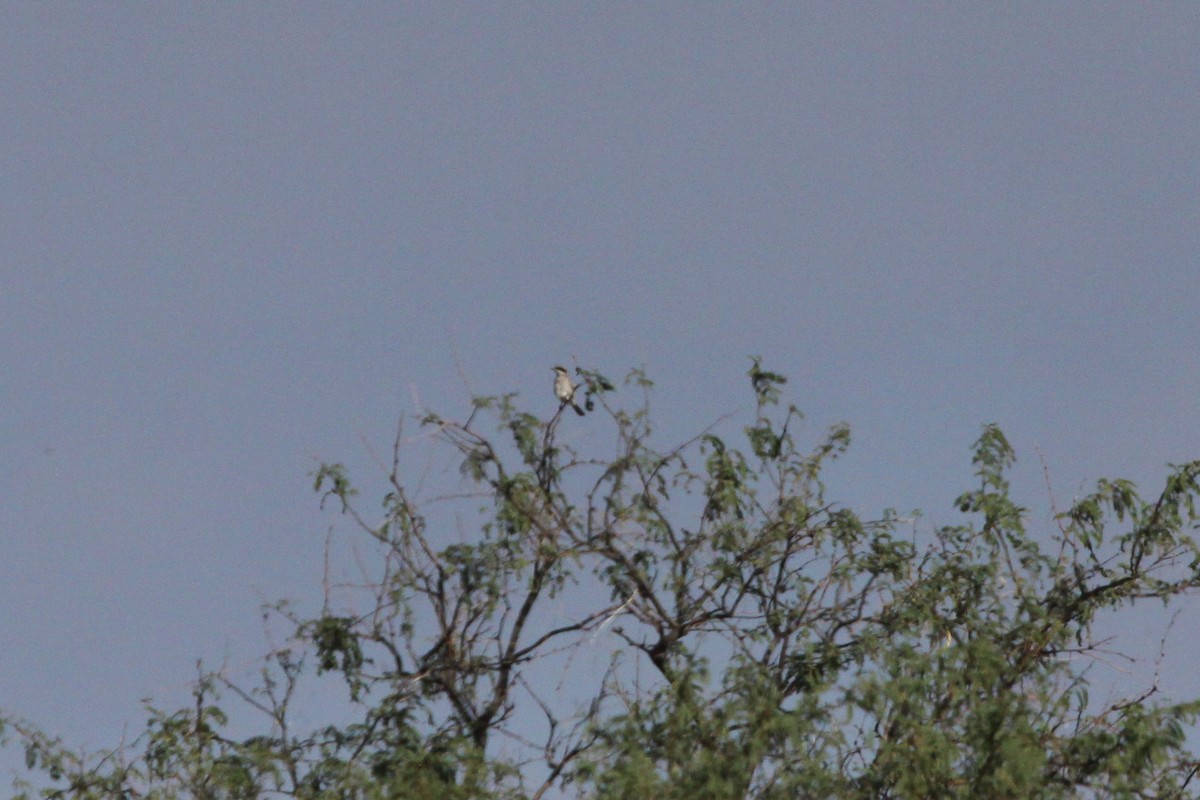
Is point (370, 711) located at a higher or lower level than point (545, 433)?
lower

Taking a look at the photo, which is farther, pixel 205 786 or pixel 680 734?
pixel 205 786

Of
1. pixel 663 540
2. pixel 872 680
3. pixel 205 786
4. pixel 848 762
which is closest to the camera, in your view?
pixel 872 680

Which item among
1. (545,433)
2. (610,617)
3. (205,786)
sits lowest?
(205,786)

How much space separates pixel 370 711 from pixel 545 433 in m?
2.14

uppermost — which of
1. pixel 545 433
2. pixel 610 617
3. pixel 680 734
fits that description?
pixel 545 433

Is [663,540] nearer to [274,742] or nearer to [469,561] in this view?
[469,561]

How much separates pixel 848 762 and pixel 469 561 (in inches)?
121

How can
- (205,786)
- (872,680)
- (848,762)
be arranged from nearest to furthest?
(872,680) < (848,762) < (205,786)

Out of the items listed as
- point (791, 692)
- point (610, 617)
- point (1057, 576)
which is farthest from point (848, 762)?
point (1057, 576)

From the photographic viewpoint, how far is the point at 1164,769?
9508 mm

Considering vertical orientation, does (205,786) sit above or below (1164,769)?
above

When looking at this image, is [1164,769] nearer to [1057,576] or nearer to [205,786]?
[1057,576]

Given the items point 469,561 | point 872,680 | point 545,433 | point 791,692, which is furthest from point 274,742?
point 872,680

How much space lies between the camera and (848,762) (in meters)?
9.02
